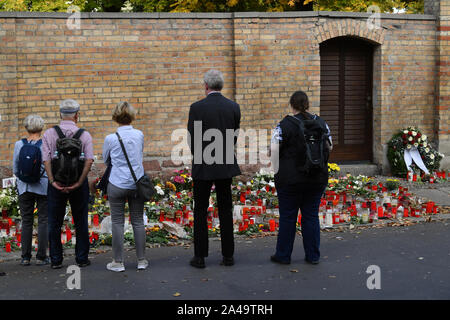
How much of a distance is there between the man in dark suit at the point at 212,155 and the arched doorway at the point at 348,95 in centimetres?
630

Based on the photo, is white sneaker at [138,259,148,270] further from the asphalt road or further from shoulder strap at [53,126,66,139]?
shoulder strap at [53,126,66,139]

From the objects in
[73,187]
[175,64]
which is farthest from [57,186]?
[175,64]

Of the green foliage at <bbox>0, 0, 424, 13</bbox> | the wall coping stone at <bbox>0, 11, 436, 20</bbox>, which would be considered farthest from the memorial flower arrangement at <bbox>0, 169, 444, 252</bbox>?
the green foliage at <bbox>0, 0, 424, 13</bbox>

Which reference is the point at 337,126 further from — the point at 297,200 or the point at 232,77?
the point at 297,200

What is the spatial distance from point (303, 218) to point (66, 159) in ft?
8.26

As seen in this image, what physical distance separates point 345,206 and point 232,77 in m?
3.27

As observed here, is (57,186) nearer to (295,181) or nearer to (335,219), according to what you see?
(295,181)

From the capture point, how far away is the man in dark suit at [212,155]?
21.2ft

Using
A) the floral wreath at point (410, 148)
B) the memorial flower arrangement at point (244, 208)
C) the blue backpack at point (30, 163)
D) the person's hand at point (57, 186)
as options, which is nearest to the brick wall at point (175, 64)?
the floral wreath at point (410, 148)

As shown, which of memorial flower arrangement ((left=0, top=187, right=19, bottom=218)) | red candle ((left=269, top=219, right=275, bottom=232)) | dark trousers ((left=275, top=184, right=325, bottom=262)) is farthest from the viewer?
memorial flower arrangement ((left=0, top=187, right=19, bottom=218))

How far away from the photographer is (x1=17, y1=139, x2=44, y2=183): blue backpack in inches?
262

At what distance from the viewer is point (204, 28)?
37.1 ft

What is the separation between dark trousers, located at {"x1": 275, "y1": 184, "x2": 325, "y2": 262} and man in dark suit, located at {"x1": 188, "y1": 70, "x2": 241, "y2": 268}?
551 millimetres

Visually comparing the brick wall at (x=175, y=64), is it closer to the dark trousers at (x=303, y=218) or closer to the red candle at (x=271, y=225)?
the red candle at (x=271, y=225)
